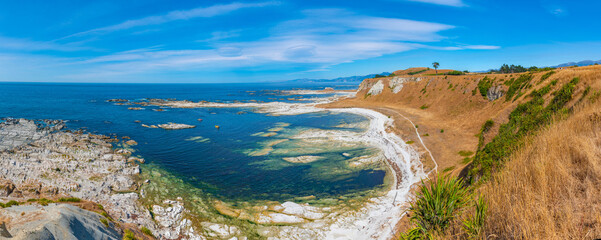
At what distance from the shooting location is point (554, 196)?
20.3 ft

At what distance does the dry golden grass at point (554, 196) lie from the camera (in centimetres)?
504

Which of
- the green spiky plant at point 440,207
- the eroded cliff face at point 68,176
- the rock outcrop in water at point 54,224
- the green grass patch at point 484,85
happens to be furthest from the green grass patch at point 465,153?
the rock outcrop in water at point 54,224

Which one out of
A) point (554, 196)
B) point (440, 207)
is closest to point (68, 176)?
point (440, 207)

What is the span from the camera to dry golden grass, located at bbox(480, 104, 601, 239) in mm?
5039

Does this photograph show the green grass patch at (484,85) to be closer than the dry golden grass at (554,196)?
No

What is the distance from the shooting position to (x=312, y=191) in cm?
2362

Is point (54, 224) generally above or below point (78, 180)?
above

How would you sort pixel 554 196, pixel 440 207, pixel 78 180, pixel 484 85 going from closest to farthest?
pixel 554 196 < pixel 440 207 < pixel 78 180 < pixel 484 85

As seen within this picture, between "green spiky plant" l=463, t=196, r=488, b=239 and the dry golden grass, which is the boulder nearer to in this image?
"green spiky plant" l=463, t=196, r=488, b=239

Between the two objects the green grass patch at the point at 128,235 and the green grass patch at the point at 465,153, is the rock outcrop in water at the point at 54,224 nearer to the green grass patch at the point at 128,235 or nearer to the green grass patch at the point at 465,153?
the green grass patch at the point at 128,235

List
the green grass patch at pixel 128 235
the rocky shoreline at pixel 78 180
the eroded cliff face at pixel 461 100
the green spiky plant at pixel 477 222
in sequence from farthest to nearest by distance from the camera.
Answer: the eroded cliff face at pixel 461 100, the rocky shoreline at pixel 78 180, the green grass patch at pixel 128 235, the green spiky plant at pixel 477 222

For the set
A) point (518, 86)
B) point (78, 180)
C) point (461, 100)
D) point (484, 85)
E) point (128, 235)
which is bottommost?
point (128, 235)

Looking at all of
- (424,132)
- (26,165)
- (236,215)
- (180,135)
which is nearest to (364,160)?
(424,132)

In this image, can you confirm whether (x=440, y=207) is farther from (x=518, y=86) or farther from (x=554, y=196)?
(x=518, y=86)
